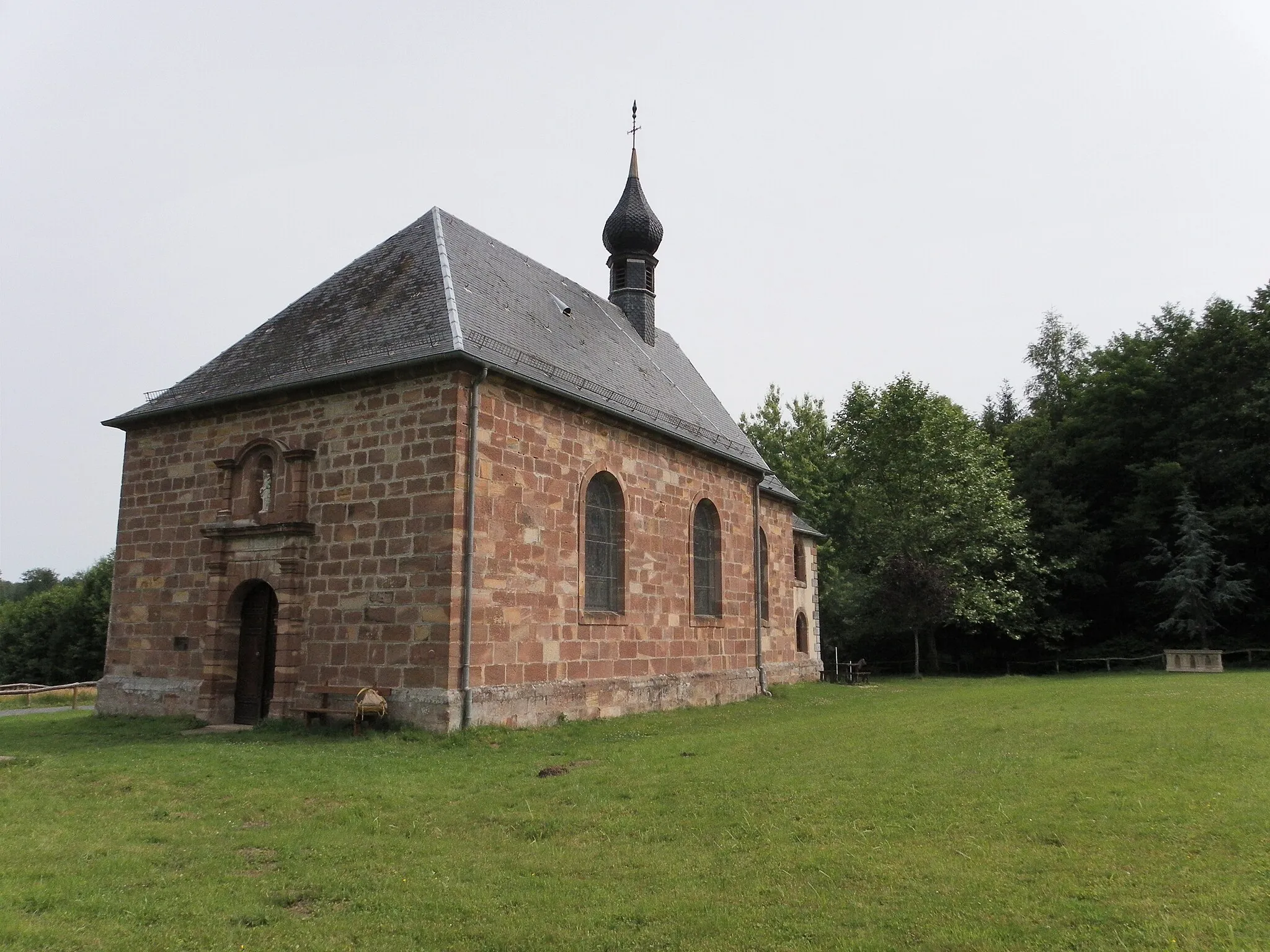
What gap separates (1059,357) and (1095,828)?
51538 millimetres

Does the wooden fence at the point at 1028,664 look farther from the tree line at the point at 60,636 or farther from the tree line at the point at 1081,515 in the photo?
the tree line at the point at 60,636

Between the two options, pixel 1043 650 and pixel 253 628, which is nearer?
pixel 253 628

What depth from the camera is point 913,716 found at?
15.0m

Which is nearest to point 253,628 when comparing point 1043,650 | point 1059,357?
point 1043,650

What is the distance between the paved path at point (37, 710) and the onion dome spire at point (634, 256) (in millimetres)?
15802

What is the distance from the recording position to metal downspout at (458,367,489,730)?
41.9 feet

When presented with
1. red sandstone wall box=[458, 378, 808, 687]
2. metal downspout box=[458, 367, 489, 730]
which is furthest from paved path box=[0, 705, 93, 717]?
red sandstone wall box=[458, 378, 808, 687]

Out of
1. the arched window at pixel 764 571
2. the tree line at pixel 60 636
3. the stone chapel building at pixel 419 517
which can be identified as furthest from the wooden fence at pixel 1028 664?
the tree line at pixel 60 636

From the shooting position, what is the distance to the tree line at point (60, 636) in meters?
53.8

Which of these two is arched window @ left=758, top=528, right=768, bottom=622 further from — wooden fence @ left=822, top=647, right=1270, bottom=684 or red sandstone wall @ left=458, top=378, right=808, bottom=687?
wooden fence @ left=822, top=647, right=1270, bottom=684

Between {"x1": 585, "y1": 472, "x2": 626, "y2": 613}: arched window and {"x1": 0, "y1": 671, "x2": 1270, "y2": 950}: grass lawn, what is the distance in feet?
14.2

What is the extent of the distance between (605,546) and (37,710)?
13.4m

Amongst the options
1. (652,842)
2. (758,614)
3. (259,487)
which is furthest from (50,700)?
(652,842)

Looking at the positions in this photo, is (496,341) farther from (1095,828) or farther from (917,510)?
(917,510)
